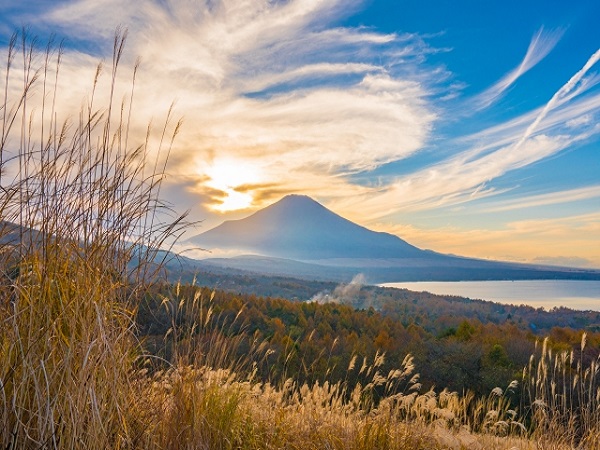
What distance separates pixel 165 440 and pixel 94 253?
117cm

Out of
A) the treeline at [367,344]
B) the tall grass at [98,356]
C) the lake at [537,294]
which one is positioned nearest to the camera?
the tall grass at [98,356]

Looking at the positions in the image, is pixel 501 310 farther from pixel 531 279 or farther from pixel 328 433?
pixel 531 279

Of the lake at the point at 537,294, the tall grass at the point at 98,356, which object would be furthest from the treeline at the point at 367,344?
the lake at the point at 537,294

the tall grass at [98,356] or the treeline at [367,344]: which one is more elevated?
the tall grass at [98,356]

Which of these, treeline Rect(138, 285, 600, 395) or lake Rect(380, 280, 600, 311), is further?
lake Rect(380, 280, 600, 311)

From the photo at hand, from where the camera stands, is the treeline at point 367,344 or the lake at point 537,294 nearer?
the treeline at point 367,344

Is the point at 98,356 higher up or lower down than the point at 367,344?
higher up

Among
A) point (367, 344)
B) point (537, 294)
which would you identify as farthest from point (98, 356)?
point (537, 294)

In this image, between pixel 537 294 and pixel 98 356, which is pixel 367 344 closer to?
pixel 98 356

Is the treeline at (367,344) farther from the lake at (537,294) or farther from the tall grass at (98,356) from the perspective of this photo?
the lake at (537,294)

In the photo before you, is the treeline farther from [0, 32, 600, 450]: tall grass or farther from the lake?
the lake

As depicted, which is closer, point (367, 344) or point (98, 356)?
point (98, 356)

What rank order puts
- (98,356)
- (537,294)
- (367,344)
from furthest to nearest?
(537,294)
(367,344)
(98,356)

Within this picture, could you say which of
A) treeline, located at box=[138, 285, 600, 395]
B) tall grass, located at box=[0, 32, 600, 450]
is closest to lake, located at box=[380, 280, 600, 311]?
treeline, located at box=[138, 285, 600, 395]
